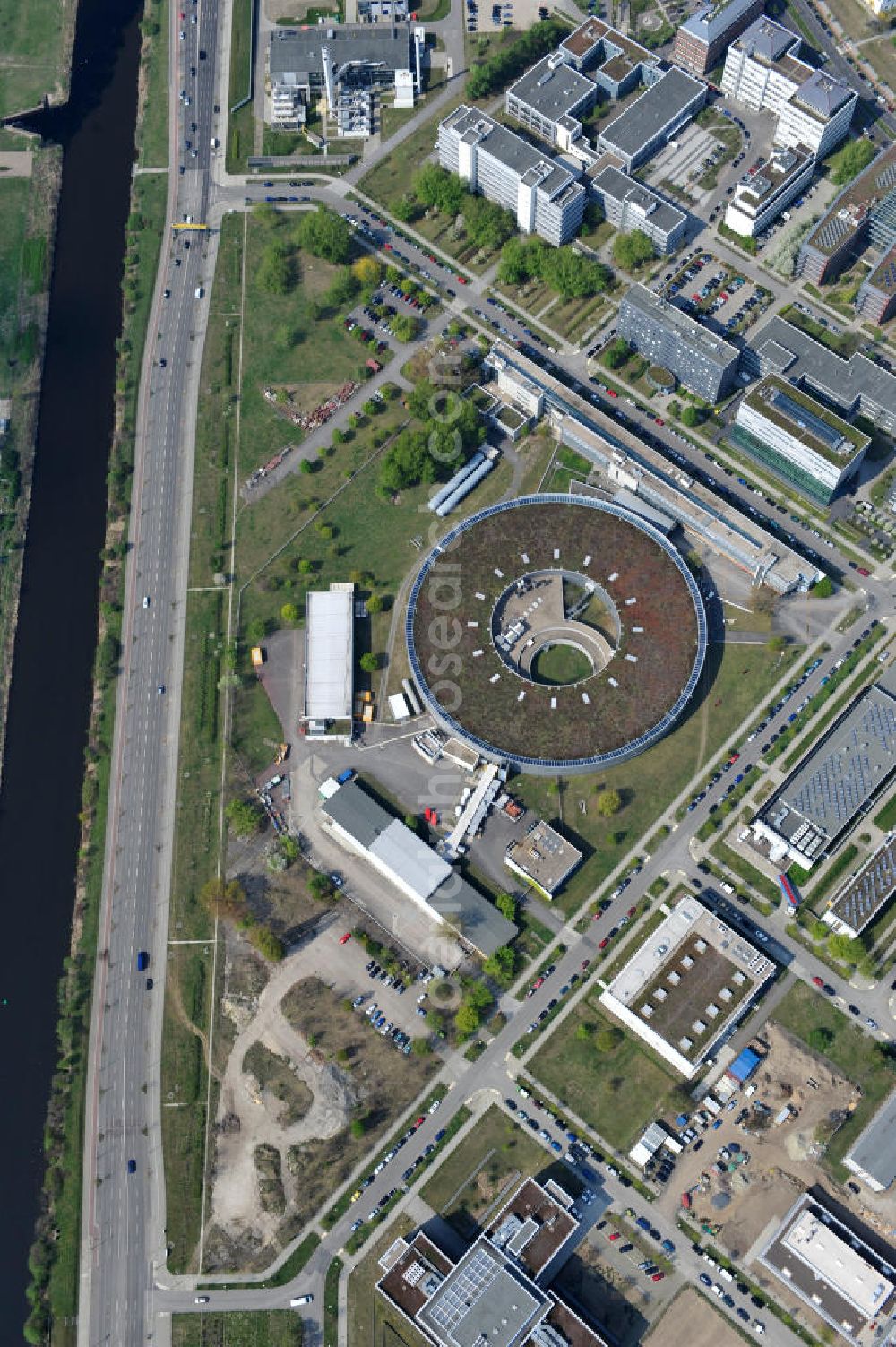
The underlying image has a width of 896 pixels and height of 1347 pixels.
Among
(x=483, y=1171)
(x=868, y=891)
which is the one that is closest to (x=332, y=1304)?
(x=483, y=1171)

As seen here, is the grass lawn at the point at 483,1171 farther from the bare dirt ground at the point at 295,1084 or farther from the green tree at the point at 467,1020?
the green tree at the point at 467,1020

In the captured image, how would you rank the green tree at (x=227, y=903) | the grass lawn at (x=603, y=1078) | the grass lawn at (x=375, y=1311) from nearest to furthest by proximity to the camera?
the grass lawn at (x=375, y=1311) → the grass lawn at (x=603, y=1078) → the green tree at (x=227, y=903)

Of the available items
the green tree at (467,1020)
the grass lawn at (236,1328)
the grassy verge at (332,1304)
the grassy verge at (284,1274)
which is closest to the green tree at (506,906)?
the green tree at (467,1020)

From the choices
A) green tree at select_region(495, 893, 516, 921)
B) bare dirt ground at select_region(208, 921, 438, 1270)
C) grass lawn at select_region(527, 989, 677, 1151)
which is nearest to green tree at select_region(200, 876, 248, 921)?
bare dirt ground at select_region(208, 921, 438, 1270)

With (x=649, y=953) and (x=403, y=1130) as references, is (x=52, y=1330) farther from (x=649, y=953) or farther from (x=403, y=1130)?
(x=649, y=953)

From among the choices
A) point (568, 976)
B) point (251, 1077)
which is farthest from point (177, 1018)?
point (568, 976)

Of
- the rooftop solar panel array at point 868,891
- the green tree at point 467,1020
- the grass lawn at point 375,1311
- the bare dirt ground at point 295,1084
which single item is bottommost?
the grass lawn at point 375,1311

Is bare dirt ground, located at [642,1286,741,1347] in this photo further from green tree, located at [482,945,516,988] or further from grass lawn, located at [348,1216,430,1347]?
green tree, located at [482,945,516,988]

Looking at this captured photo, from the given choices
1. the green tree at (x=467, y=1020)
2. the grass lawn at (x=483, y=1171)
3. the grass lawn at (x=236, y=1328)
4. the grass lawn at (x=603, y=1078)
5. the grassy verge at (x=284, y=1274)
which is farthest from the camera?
the green tree at (x=467, y=1020)
